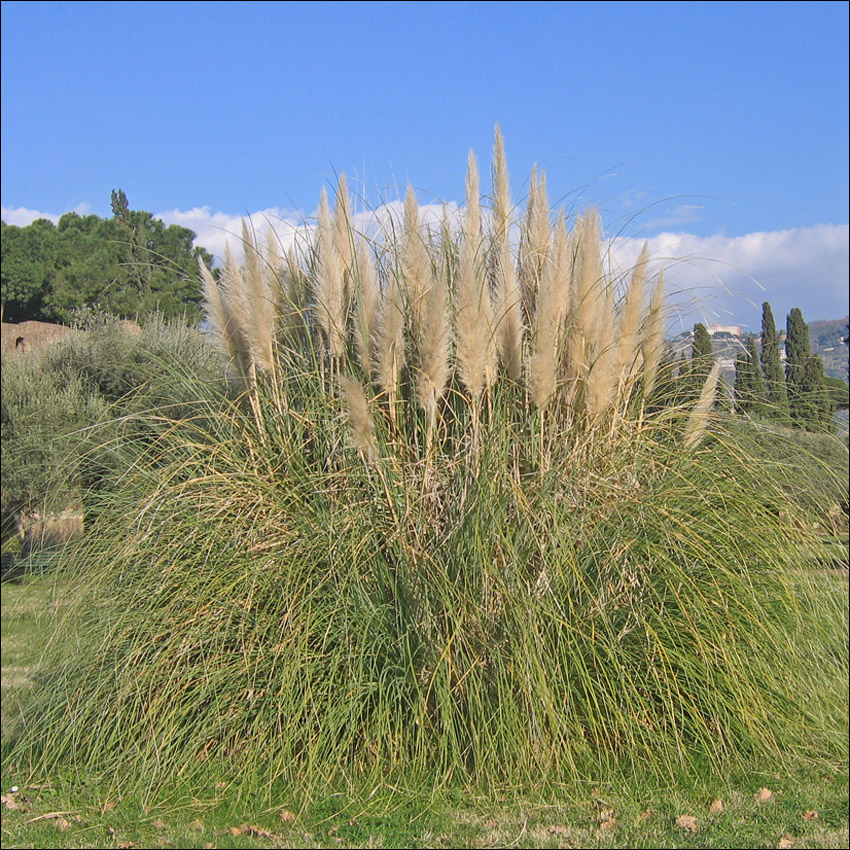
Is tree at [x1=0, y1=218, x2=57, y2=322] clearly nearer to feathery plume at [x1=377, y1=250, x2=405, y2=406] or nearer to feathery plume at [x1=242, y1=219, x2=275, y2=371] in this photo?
feathery plume at [x1=242, y1=219, x2=275, y2=371]

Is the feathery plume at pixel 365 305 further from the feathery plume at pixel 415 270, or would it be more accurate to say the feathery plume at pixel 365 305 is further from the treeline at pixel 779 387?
the treeline at pixel 779 387

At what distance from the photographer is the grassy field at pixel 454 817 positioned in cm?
316

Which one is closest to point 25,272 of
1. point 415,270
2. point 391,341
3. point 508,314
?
point 415,270

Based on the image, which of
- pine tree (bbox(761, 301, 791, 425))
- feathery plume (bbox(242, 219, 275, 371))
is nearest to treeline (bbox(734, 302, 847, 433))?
pine tree (bbox(761, 301, 791, 425))

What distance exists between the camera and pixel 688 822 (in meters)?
3.26

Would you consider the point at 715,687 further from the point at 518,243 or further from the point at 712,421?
the point at 518,243

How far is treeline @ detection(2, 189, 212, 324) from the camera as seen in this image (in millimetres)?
11977

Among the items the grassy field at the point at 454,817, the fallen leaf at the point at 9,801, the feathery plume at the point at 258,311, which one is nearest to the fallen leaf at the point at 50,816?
the grassy field at the point at 454,817

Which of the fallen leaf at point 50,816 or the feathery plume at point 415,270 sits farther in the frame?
the feathery plume at point 415,270

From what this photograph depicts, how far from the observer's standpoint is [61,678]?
11.8ft

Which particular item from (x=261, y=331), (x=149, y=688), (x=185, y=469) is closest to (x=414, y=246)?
(x=261, y=331)

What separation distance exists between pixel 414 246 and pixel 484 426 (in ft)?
2.92

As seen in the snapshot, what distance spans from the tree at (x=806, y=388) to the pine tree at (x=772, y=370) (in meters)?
0.06

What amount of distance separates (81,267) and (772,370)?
13061 millimetres
